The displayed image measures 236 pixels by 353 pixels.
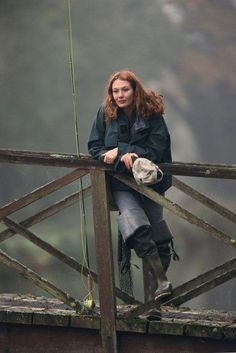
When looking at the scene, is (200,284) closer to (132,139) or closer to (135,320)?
(135,320)

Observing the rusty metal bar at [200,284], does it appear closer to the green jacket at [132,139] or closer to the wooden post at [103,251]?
the wooden post at [103,251]

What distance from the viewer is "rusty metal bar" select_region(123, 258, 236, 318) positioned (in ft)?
24.8

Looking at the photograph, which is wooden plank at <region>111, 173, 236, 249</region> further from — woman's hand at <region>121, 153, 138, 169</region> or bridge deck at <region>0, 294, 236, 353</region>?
bridge deck at <region>0, 294, 236, 353</region>

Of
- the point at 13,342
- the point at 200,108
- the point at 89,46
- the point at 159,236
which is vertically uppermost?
the point at 89,46

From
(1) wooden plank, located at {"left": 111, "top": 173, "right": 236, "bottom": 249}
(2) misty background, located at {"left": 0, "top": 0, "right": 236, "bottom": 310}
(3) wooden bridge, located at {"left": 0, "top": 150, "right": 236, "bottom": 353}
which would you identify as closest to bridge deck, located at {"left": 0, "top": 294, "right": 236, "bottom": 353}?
(3) wooden bridge, located at {"left": 0, "top": 150, "right": 236, "bottom": 353}

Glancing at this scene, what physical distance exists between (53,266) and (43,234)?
0.38m

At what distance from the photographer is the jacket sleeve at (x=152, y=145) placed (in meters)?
7.59

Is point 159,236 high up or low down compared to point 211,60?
down

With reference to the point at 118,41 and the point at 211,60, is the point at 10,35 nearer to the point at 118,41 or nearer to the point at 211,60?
the point at 118,41

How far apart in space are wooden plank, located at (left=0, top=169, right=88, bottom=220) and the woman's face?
54 centimetres

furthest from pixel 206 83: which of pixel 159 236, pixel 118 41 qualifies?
pixel 159 236

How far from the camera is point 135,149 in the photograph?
25.0ft

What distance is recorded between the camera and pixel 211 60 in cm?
1199

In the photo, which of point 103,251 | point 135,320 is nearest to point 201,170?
point 103,251
